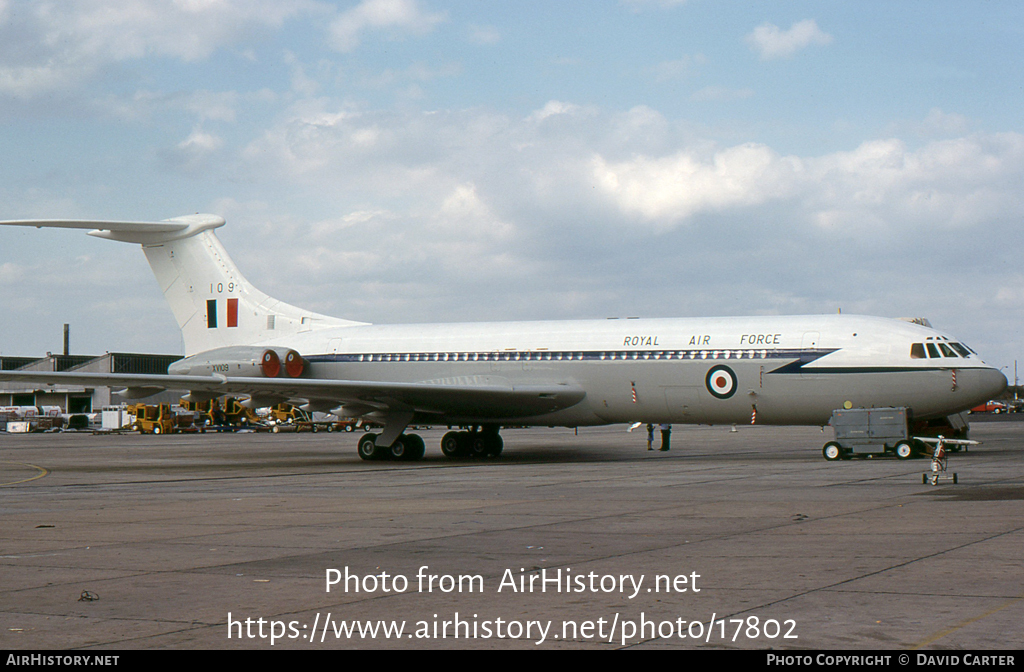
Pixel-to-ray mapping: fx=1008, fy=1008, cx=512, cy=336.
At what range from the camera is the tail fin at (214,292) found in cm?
3428

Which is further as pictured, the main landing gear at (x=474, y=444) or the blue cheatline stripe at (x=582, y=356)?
the main landing gear at (x=474, y=444)

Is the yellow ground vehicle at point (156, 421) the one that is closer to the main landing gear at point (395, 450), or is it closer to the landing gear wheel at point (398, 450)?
the main landing gear at point (395, 450)

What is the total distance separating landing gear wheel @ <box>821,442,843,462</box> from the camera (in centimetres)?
2516

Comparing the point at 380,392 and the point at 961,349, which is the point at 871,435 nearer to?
the point at 961,349

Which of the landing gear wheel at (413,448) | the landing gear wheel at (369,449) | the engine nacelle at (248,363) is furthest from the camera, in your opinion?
the engine nacelle at (248,363)

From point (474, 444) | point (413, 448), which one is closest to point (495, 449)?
point (474, 444)

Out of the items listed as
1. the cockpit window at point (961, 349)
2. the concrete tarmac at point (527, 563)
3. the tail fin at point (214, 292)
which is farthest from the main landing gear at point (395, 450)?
the cockpit window at point (961, 349)

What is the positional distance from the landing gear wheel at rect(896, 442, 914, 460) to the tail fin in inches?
713

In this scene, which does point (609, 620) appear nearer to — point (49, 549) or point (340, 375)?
point (49, 549)

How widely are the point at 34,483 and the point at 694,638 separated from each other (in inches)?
753

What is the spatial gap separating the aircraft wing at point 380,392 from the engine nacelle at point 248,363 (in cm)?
285

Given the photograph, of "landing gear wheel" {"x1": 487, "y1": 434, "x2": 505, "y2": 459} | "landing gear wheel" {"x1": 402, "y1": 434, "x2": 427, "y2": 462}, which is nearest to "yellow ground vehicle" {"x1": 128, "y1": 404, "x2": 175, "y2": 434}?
"landing gear wheel" {"x1": 487, "y1": 434, "x2": 505, "y2": 459}

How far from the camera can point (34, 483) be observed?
21.7 m
